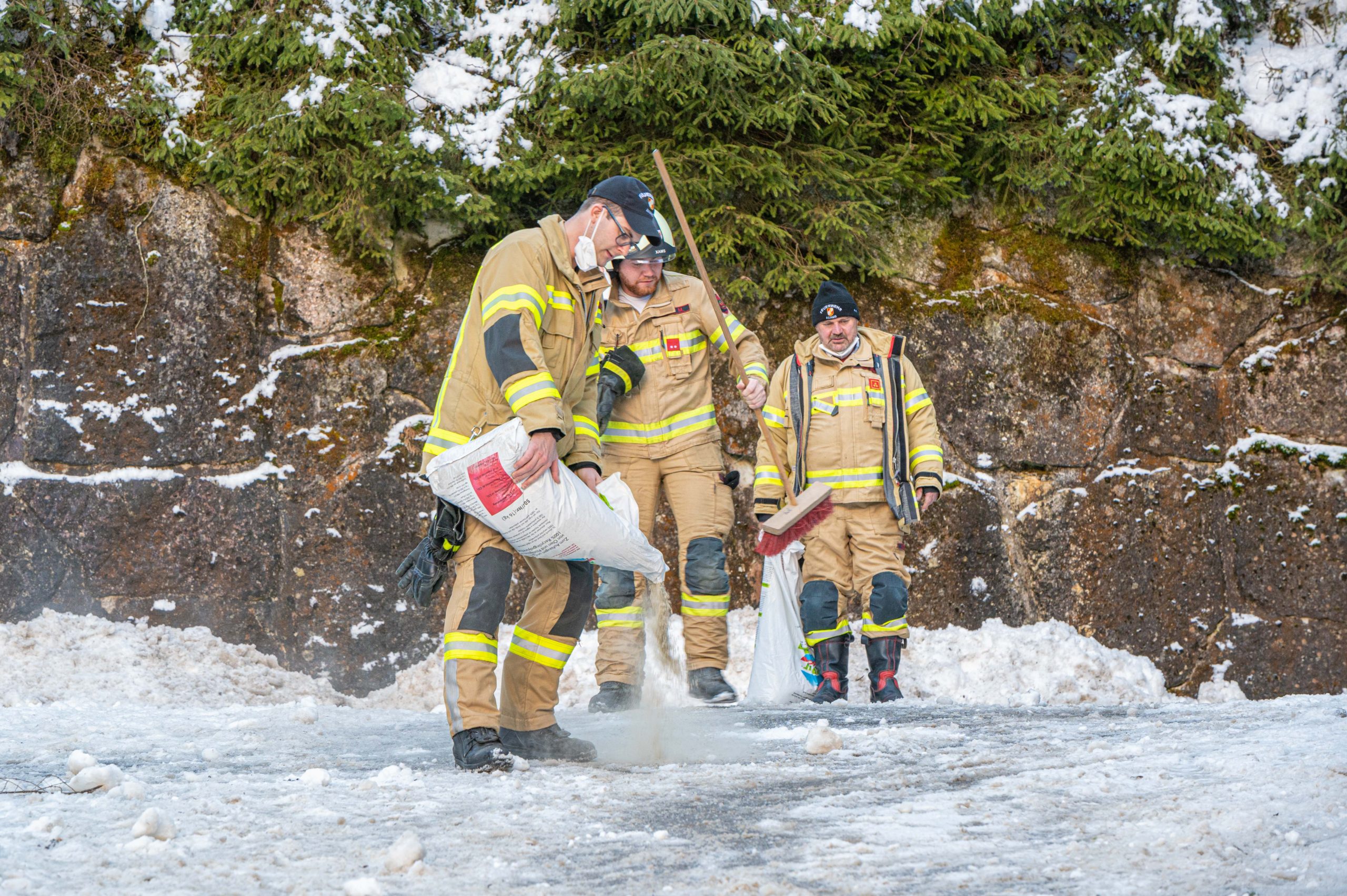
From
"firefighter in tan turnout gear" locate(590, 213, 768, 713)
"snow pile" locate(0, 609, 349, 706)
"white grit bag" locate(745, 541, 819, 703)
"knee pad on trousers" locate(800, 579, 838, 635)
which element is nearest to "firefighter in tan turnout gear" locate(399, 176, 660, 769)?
"firefighter in tan turnout gear" locate(590, 213, 768, 713)

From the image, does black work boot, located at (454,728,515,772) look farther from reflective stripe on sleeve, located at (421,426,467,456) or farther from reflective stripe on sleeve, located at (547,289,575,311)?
reflective stripe on sleeve, located at (547,289,575,311)

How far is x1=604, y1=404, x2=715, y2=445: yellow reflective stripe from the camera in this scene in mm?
5816

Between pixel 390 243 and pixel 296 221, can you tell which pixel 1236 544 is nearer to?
pixel 390 243

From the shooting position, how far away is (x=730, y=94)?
23.7 feet

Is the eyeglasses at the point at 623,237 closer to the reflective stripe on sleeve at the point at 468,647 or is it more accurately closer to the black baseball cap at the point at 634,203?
the black baseball cap at the point at 634,203

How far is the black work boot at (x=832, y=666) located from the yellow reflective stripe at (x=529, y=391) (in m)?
2.77

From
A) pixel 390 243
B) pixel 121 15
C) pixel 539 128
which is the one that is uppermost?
pixel 121 15

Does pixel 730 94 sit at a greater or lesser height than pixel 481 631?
greater

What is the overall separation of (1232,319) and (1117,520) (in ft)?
5.83

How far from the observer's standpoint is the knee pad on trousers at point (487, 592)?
3.64m

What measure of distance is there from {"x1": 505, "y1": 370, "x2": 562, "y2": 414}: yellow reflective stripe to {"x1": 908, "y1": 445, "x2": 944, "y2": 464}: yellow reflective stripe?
2.97 m

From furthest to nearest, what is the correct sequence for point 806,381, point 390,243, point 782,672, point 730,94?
point 390,243, point 730,94, point 806,381, point 782,672

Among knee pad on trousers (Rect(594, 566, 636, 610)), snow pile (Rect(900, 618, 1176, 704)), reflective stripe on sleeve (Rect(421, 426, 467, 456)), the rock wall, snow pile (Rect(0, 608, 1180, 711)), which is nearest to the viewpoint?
reflective stripe on sleeve (Rect(421, 426, 467, 456))

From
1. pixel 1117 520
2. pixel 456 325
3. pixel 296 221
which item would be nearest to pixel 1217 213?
pixel 1117 520
